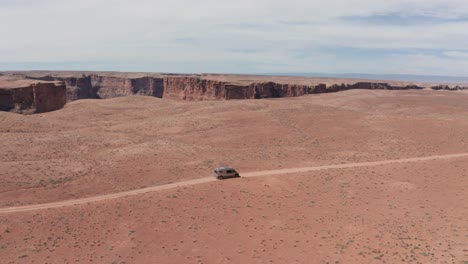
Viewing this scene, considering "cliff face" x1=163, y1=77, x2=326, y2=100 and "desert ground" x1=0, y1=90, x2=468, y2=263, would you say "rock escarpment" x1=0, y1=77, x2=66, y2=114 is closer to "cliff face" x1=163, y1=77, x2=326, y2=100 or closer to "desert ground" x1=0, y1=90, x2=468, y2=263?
"desert ground" x1=0, y1=90, x2=468, y2=263

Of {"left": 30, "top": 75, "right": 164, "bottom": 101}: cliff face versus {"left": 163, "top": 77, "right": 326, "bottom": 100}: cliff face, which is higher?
{"left": 163, "top": 77, "right": 326, "bottom": 100}: cliff face

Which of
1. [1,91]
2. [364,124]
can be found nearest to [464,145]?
[364,124]

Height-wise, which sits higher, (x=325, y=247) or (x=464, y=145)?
(x=464, y=145)

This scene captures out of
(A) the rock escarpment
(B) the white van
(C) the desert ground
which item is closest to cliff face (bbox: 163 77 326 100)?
(A) the rock escarpment

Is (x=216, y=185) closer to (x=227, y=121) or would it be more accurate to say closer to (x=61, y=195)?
(x=61, y=195)

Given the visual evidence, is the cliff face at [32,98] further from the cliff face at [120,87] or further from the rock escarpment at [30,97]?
the cliff face at [120,87]
